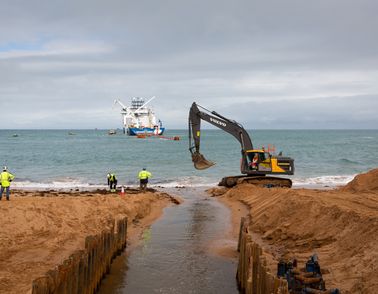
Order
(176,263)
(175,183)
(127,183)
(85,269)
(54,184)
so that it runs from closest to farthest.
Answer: (85,269) < (176,263) < (54,184) < (127,183) < (175,183)

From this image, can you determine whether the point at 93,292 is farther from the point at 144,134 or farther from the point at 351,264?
the point at 144,134

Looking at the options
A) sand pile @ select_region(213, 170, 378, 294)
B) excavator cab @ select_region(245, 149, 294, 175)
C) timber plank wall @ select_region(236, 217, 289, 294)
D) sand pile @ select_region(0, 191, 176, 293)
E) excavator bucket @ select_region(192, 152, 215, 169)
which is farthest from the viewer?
excavator cab @ select_region(245, 149, 294, 175)

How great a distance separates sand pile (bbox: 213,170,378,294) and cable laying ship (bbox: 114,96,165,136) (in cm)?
12992

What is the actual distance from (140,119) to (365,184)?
135m

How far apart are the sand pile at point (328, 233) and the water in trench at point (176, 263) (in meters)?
1.66

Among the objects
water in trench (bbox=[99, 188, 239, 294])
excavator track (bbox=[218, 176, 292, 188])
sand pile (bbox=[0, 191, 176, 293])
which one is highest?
excavator track (bbox=[218, 176, 292, 188])

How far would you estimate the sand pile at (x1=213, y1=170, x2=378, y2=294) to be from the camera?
1095 centimetres

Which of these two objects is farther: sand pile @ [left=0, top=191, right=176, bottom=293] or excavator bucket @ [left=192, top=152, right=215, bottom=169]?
excavator bucket @ [left=192, top=152, right=215, bottom=169]

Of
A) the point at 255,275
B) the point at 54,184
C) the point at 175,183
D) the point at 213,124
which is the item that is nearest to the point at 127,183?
the point at 175,183

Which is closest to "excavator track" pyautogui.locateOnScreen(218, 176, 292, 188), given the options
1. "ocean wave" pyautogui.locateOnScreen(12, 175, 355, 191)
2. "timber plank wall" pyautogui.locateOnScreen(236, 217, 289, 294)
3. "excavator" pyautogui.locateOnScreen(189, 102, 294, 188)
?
"excavator" pyautogui.locateOnScreen(189, 102, 294, 188)

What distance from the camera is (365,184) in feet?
86.7

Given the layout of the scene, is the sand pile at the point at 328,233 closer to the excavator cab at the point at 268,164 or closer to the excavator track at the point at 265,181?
the excavator track at the point at 265,181

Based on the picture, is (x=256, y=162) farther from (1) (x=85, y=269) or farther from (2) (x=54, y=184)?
(1) (x=85, y=269)

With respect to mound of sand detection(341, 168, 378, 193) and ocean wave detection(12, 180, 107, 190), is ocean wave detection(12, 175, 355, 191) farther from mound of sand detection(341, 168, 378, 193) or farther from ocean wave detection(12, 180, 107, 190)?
mound of sand detection(341, 168, 378, 193)
